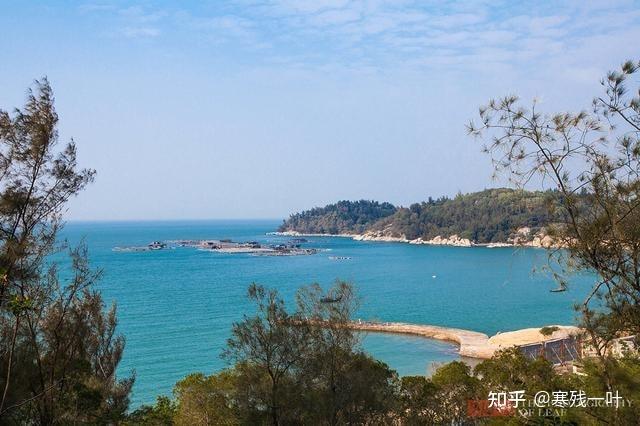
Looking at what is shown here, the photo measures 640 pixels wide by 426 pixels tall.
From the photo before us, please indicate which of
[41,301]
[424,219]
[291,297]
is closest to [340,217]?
[424,219]

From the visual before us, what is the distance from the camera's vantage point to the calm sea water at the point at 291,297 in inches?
1120

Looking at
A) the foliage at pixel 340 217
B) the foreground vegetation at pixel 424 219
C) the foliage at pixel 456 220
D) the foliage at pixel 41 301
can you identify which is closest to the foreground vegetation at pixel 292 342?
the foliage at pixel 41 301

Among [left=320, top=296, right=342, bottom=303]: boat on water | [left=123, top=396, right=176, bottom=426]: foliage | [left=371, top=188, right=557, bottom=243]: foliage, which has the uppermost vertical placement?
[left=371, top=188, right=557, bottom=243]: foliage

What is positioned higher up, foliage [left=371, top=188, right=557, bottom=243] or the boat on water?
foliage [left=371, top=188, right=557, bottom=243]

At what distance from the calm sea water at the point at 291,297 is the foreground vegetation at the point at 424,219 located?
24.1 m

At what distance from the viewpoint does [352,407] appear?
409 inches

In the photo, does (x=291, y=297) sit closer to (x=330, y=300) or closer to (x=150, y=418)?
(x=150, y=418)

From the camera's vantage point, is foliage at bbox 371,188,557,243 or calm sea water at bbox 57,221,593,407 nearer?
calm sea water at bbox 57,221,593,407

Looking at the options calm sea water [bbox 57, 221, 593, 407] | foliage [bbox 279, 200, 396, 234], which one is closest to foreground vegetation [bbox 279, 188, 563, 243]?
foliage [bbox 279, 200, 396, 234]

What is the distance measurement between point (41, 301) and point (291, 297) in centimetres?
3885

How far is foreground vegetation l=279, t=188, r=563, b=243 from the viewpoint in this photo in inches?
4446

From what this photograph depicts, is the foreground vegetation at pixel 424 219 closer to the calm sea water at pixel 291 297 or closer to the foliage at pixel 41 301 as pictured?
the calm sea water at pixel 291 297

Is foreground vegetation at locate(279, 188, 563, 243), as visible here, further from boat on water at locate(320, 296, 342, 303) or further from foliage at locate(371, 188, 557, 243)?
boat on water at locate(320, 296, 342, 303)

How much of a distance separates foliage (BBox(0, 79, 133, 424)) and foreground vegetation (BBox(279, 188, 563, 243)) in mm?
76646
